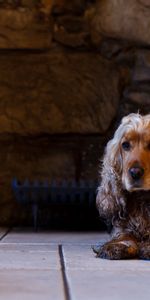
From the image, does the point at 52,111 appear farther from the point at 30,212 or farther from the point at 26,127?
the point at 30,212

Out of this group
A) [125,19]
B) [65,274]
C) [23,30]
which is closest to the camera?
[65,274]

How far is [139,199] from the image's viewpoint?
1.57m

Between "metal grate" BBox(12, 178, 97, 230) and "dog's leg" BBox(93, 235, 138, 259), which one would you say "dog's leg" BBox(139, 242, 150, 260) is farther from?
"metal grate" BBox(12, 178, 97, 230)

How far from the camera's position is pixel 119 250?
1.44m

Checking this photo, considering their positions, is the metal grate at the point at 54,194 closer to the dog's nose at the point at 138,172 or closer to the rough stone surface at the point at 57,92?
the rough stone surface at the point at 57,92

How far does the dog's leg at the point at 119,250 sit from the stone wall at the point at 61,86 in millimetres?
860

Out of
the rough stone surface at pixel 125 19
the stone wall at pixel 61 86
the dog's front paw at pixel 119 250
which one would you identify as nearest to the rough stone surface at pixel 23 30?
the stone wall at pixel 61 86

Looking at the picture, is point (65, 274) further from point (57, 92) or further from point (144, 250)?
point (57, 92)

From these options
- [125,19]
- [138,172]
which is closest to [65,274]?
[138,172]

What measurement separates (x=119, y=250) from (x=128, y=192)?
0.19 m

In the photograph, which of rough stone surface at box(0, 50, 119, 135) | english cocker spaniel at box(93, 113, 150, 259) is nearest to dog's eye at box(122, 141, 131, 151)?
english cocker spaniel at box(93, 113, 150, 259)

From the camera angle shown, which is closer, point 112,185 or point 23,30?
point 112,185

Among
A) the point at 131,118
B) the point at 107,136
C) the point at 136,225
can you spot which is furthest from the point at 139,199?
the point at 107,136

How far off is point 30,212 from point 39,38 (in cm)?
65
